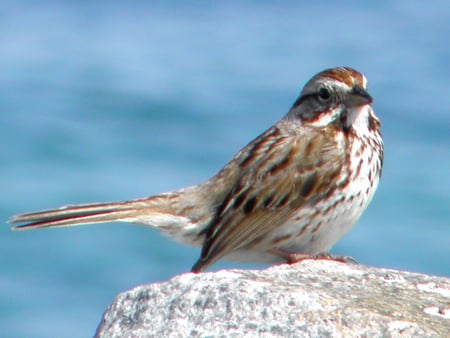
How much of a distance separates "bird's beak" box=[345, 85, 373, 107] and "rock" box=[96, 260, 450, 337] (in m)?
2.61

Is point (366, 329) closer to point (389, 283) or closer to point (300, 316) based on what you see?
point (300, 316)

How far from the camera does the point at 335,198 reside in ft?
24.5

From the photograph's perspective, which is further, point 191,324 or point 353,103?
point 353,103

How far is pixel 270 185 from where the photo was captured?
25.6 feet

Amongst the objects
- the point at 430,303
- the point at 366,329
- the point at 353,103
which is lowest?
the point at 366,329

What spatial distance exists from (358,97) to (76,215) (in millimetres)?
1997

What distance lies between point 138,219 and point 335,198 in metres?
1.30

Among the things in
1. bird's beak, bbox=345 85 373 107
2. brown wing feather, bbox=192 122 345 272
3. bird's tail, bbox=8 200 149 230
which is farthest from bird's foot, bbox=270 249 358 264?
bird's beak, bbox=345 85 373 107

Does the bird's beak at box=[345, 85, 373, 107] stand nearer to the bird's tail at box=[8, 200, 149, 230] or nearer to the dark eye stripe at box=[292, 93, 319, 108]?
the dark eye stripe at box=[292, 93, 319, 108]

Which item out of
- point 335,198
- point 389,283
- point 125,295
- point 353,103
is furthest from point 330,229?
point 125,295

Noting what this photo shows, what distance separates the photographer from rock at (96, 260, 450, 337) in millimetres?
4488

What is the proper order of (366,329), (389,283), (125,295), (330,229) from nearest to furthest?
(366,329) < (125,295) < (389,283) < (330,229)

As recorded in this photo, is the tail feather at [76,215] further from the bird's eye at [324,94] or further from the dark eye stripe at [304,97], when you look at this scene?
the bird's eye at [324,94]

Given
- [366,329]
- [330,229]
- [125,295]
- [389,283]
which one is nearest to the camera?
[366,329]
